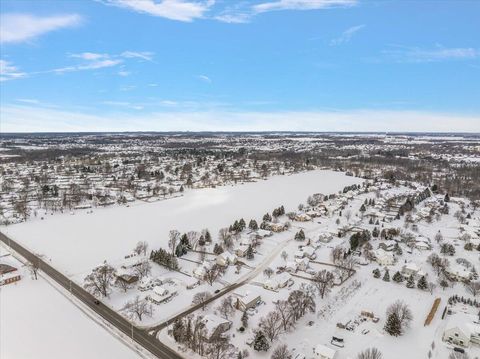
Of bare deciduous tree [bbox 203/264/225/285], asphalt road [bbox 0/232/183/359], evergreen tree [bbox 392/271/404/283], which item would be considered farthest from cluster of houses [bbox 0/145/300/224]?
evergreen tree [bbox 392/271/404/283]

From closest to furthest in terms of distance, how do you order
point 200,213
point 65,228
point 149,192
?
point 65,228 < point 200,213 < point 149,192

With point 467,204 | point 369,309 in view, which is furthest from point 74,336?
point 467,204

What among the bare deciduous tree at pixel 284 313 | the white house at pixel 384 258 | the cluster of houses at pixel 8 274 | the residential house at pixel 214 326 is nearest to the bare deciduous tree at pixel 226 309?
the residential house at pixel 214 326

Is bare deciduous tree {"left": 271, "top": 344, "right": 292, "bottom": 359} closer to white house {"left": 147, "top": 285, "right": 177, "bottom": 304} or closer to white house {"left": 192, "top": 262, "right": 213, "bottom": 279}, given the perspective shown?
white house {"left": 147, "top": 285, "right": 177, "bottom": 304}

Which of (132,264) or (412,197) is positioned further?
(412,197)

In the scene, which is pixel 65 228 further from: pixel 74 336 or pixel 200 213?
pixel 74 336

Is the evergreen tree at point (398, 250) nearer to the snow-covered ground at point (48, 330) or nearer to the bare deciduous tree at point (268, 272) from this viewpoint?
the bare deciduous tree at point (268, 272)
